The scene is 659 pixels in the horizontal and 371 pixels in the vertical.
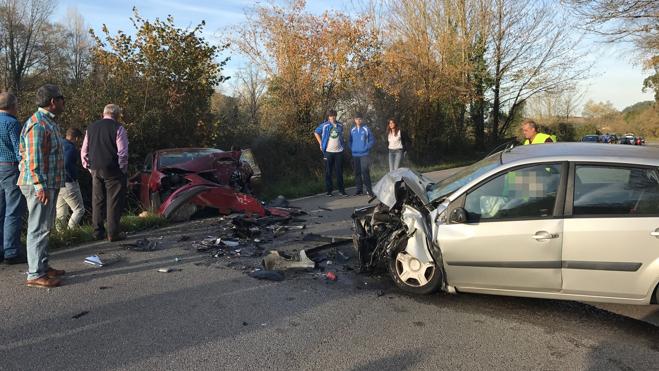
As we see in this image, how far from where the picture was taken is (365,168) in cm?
1136

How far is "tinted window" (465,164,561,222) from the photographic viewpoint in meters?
4.16

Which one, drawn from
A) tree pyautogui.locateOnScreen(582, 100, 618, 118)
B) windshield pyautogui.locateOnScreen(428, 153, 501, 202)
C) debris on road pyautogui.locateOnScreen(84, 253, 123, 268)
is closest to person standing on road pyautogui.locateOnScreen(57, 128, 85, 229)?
debris on road pyautogui.locateOnScreen(84, 253, 123, 268)

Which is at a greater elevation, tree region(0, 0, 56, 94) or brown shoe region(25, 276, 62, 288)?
tree region(0, 0, 56, 94)

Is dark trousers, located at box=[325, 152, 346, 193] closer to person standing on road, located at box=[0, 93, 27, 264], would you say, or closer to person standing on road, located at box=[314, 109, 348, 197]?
person standing on road, located at box=[314, 109, 348, 197]

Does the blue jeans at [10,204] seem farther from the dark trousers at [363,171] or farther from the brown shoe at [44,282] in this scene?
the dark trousers at [363,171]

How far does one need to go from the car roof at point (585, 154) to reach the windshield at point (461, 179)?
128 mm

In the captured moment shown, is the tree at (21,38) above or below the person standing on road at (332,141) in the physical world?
above

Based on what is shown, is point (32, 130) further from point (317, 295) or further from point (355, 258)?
point (355, 258)

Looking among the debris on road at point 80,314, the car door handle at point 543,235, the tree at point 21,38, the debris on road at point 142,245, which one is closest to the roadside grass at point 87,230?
the debris on road at point 142,245

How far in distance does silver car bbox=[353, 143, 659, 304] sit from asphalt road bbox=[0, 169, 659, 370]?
1.04 ft

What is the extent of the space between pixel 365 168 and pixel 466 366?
8199mm

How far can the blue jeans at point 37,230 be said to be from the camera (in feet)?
15.9

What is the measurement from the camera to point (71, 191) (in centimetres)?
744

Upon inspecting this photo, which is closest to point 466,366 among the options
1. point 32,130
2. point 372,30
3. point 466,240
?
point 466,240
